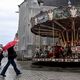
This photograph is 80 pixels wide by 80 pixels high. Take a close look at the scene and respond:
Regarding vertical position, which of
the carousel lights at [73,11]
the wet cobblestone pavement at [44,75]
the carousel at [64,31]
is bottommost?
the wet cobblestone pavement at [44,75]

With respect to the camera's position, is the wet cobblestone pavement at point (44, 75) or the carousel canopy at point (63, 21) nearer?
the wet cobblestone pavement at point (44, 75)

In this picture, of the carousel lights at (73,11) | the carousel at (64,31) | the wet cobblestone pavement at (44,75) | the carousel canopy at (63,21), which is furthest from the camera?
the carousel canopy at (63,21)

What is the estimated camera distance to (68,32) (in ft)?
125

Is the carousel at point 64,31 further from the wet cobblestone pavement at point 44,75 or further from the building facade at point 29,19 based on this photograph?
the building facade at point 29,19

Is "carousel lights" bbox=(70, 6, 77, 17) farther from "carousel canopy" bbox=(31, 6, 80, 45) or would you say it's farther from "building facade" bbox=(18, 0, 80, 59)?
"building facade" bbox=(18, 0, 80, 59)

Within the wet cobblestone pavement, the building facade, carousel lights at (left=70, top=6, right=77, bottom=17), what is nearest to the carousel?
carousel lights at (left=70, top=6, right=77, bottom=17)

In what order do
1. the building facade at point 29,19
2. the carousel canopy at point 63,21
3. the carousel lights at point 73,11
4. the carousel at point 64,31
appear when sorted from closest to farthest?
the carousel lights at point 73,11 < the carousel at point 64,31 < the carousel canopy at point 63,21 < the building facade at point 29,19

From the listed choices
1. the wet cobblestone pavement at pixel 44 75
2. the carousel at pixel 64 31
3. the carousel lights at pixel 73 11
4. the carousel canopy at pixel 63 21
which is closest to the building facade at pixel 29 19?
the carousel canopy at pixel 63 21

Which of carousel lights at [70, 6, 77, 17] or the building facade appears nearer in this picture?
carousel lights at [70, 6, 77, 17]

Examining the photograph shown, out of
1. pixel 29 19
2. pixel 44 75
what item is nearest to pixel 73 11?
pixel 44 75

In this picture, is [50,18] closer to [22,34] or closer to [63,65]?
[63,65]

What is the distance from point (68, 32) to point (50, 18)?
648 centimetres

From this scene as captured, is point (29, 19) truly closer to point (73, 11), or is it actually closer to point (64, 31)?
point (64, 31)

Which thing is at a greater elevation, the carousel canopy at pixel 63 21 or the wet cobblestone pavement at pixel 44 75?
the carousel canopy at pixel 63 21
